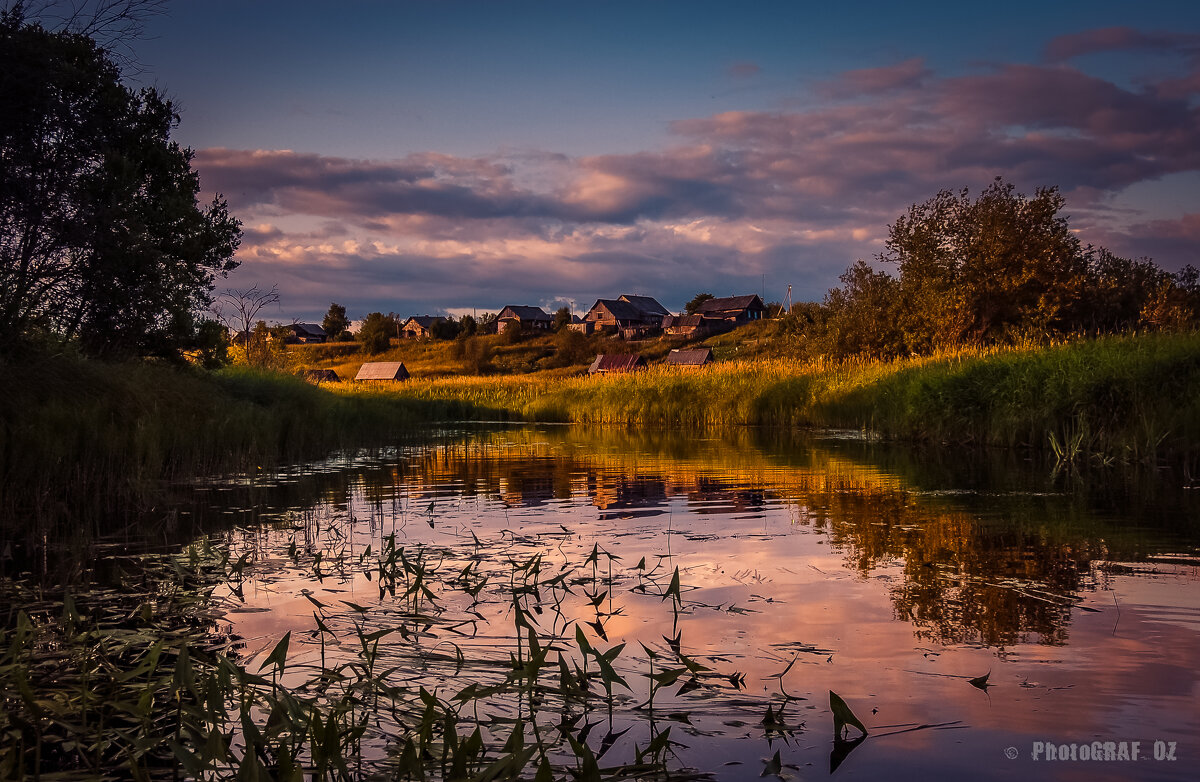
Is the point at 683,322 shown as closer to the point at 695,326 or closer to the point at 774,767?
the point at 695,326

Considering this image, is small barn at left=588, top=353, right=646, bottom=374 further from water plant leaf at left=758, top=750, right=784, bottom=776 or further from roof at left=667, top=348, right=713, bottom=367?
water plant leaf at left=758, top=750, right=784, bottom=776

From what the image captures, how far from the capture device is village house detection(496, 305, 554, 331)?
155250 mm

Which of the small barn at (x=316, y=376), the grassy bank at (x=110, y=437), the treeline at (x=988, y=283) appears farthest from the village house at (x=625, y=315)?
the grassy bank at (x=110, y=437)

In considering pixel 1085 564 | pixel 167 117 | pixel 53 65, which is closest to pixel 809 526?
pixel 1085 564

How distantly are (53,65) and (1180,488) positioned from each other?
59.2ft

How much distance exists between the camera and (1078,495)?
38.9 ft

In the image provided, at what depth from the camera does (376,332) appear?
431 ft

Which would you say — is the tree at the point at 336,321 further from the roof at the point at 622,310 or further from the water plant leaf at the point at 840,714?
the water plant leaf at the point at 840,714

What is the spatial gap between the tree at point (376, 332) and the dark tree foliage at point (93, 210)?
355 ft

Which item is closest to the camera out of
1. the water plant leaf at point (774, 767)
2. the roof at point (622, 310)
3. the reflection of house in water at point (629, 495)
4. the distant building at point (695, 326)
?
the water plant leaf at point (774, 767)

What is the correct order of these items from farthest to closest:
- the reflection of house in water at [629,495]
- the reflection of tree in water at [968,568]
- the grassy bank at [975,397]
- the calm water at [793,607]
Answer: the grassy bank at [975,397], the reflection of house in water at [629,495], the reflection of tree in water at [968,568], the calm water at [793,607]

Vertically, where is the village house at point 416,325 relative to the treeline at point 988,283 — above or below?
above

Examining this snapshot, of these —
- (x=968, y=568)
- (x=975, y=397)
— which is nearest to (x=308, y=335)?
(x=975, y=397)

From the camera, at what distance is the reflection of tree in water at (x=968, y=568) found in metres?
5.54
